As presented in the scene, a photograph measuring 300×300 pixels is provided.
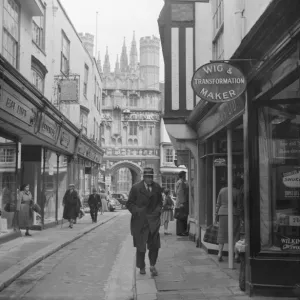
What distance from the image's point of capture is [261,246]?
20.9 feet

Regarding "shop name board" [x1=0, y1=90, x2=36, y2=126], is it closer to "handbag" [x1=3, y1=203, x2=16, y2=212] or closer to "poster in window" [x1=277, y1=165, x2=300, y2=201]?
"handbag" [x1=3, y1=203, x2=16, y2=212]

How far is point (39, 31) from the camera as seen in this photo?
18328 millimetres

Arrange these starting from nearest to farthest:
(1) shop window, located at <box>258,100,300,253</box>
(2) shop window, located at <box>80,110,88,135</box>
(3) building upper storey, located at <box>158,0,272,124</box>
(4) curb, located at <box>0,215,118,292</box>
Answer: (1) shop window, located at <box>258,100,300,253</box>, (4) curb, located at <box>0,215,118,292</box>, (3) building upper storey, located at <box>158,0,272,124</box>, (2) shop window, located at <box>80,110,88,135</box>

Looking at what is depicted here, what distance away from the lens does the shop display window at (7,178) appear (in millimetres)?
12883

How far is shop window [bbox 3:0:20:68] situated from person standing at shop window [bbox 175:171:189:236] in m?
6.15

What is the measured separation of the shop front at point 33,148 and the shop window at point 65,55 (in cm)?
291

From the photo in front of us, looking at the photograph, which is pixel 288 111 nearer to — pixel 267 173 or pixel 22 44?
pixel 267 173

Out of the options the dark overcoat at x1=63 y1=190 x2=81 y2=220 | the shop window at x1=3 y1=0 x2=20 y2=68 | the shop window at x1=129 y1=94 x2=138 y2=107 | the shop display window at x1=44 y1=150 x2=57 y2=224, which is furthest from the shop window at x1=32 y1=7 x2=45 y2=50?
the shop window at x1=129 y1=94 x2=138 y2=107

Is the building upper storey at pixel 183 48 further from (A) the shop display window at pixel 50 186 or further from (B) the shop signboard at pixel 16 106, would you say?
(A) the shop display window at pixel 50 186

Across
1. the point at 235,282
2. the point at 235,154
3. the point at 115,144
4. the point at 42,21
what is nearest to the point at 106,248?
the point at 235,154

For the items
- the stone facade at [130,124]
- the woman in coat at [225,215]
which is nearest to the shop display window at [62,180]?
the woman in coat at [225,215]

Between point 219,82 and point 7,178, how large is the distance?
8.69m

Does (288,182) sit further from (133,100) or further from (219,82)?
(133,100)

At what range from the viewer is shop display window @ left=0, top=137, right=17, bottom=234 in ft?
42.3
